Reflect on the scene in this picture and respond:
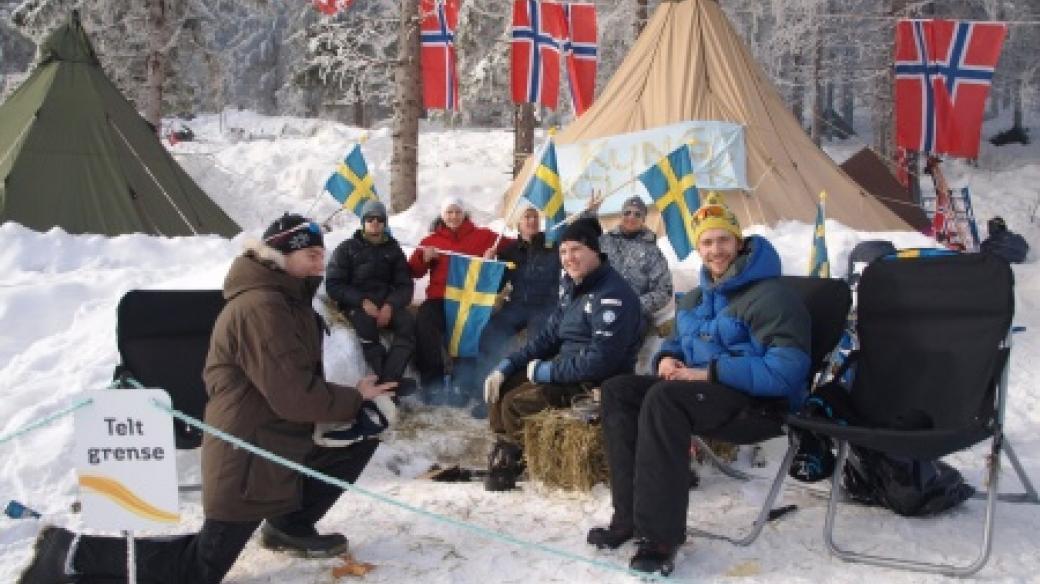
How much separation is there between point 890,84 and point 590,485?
575 inches

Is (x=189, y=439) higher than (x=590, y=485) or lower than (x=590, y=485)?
higher

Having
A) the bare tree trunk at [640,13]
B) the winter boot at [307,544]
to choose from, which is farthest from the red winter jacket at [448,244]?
the bare tree trunk at [640,13]

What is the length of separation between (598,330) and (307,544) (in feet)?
5.12

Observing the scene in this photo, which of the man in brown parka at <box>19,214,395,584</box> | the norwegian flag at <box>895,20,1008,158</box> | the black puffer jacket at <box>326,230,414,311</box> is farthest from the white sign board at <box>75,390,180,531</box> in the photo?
the norwegian flag at <box>895,20,1008,158</box>

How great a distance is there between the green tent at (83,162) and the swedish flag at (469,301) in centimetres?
679

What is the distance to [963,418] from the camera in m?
3.46

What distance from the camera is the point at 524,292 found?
19.8ft

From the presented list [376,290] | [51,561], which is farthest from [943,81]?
[51,561]

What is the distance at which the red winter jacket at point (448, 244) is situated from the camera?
6.22 meters

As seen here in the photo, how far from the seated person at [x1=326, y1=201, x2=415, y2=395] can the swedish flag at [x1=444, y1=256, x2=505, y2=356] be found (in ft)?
1.02

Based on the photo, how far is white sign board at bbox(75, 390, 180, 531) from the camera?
2.83 m

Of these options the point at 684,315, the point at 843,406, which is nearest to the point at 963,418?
the point at 843,406

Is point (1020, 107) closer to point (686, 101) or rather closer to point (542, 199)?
point (686, 101)

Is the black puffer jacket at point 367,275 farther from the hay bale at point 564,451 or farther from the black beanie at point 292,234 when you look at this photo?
the black beanie at point 292,234
